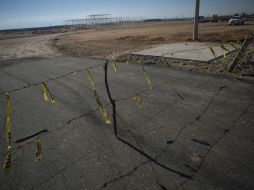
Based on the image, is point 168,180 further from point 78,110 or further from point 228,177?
point 78,110

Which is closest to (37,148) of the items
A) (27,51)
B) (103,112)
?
(103,112)

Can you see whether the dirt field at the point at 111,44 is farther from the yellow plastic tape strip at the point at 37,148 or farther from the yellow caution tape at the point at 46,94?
the yellow plastic tape strip at the point at 37,148

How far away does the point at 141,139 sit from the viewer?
4641 mm

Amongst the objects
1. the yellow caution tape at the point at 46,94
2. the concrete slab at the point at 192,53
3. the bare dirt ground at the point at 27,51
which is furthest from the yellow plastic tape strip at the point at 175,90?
the bare dirt ground at the point at 27,51

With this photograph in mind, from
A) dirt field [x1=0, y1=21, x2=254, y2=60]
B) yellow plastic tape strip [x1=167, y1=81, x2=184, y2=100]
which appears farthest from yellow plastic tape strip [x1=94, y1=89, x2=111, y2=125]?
dirt field [x1=0, y1=21, x2=254, y2=60]

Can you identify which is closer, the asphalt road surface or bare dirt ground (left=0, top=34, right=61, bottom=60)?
the asphalt road surface

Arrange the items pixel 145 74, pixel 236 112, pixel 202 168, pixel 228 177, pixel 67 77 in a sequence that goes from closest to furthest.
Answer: pixel 228 177
pixel 202 168
pixel 236 112
pixel 145 74
pixel 67 77

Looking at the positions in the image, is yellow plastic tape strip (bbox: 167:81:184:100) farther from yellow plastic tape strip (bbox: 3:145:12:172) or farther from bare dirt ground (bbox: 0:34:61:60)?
bare dirt ground (bbox: 0:34:61:60)

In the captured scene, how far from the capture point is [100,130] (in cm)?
518

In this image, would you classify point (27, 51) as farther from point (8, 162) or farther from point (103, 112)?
point (8, 162)

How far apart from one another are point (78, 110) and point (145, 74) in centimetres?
480

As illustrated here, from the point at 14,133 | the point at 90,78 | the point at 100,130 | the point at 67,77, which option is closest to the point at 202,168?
the point at 100,130

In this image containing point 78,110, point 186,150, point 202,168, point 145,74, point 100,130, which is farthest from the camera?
point 145,74

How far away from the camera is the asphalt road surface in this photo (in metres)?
3.51
